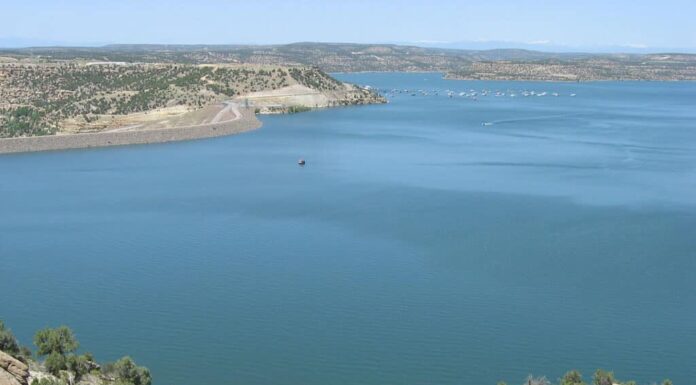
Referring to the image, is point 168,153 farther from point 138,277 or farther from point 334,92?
point 334,92

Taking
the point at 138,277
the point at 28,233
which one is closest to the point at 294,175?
the point at 28,233

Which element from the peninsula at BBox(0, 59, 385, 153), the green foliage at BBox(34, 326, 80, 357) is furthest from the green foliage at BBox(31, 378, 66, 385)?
the peninsula at BBox(0, 59, 385, 153)

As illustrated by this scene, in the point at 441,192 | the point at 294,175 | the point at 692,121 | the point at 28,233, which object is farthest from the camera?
the point at 692,121

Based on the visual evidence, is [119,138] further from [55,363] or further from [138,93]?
[55,363]

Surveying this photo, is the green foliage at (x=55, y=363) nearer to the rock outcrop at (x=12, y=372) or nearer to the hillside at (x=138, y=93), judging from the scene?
the rock outcrop at (x=12, y=372)

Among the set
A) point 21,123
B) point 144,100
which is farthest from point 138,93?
point 21,123

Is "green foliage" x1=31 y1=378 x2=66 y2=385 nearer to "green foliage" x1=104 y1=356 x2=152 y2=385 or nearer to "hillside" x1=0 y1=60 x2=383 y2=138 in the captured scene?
"green foliage" x1=104 y1=356 x2=152 y2=385

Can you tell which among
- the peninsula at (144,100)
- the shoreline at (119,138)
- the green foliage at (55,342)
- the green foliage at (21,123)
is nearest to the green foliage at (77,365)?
the green foliage at (55,342)
